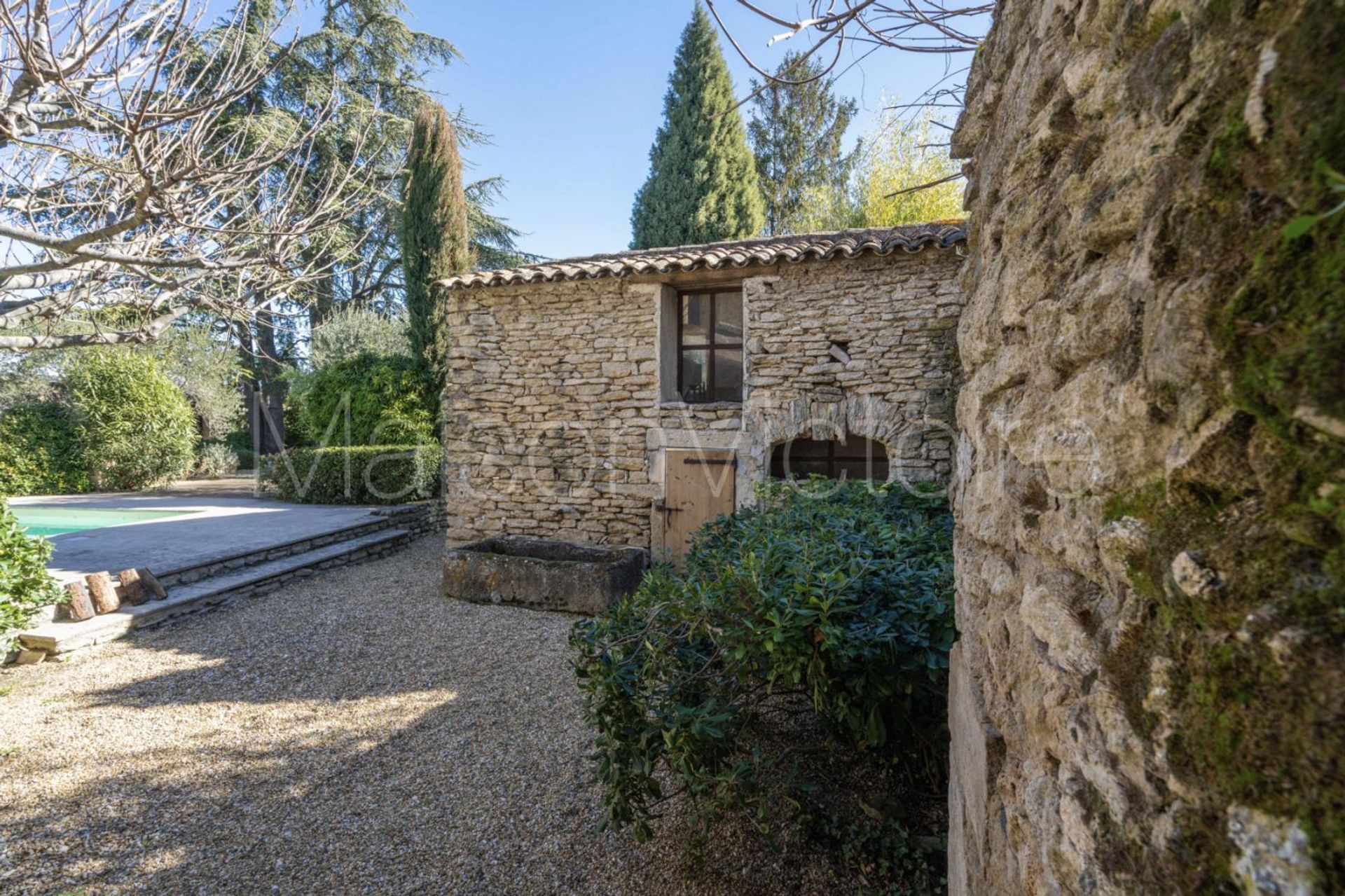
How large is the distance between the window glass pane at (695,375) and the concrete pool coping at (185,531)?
531 cm

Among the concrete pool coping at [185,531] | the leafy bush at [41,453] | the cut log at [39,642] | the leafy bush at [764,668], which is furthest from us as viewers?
the leafy bush at [41,453]

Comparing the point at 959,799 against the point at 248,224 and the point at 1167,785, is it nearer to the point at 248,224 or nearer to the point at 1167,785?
the point at 1167,785

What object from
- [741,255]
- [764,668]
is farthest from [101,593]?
[741,255]

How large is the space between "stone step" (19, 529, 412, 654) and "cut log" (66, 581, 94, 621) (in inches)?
2.1

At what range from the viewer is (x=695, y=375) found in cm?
738

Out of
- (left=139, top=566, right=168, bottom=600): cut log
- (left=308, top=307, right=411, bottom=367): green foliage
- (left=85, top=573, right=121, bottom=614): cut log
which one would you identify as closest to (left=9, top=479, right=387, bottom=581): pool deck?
(left=139, top=566, right=168, bottom=600): cut log

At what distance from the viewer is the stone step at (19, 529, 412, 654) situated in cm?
522

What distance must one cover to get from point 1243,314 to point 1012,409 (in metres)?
0.67

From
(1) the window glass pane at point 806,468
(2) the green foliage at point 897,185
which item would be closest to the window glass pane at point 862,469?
(1) the window glass pane at point 806,468

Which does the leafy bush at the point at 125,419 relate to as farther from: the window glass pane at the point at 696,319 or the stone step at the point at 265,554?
the window glass pane at the point at 696,319

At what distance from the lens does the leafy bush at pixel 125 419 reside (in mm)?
13781

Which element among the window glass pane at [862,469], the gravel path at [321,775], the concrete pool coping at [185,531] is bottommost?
the gravel path at [321,775]

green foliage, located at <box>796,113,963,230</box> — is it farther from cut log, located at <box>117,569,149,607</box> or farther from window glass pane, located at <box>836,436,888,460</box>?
cut log, located at <box>117,569,149,607</box>

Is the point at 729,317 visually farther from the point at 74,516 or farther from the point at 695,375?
the point at 74,516
